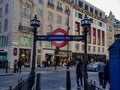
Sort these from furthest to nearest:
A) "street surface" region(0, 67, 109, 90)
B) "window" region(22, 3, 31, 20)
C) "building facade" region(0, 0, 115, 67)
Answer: "window" region(22, 3, 31, 20)
"building facade" region(0, 0, 115, 67)
"street surface" region(0, 67, 109, 90)

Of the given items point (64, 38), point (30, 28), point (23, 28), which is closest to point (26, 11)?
point (30, 28)

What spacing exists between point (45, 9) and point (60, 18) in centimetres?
608

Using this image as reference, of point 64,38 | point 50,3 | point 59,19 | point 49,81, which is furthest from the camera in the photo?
point 59,19

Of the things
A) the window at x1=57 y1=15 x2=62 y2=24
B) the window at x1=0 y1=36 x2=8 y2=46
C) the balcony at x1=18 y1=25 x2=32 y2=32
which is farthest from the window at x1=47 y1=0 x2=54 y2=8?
the window at x1=0 y1=36 x2=8 y2=46

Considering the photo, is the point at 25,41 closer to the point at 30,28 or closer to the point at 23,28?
the point at 23,28

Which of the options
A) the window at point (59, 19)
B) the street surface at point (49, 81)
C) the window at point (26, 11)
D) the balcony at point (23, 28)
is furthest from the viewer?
the window at point (59, 19)

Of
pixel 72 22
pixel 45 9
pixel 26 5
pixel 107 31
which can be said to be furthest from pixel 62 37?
pixel 107 31

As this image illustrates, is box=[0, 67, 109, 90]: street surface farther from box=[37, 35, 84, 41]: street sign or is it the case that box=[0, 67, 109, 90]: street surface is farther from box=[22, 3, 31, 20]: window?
box=[22, 3, 31, 20]: window

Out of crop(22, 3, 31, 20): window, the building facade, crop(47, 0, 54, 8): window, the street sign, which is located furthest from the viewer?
crop(47, 0, 54, 8): window

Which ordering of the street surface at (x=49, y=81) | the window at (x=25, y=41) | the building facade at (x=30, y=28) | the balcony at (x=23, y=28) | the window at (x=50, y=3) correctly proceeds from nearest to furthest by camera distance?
1. the street surface at (x=49, y=81)
2. the building facade at (x=30, y=28)
3. the balcony at (x=23, y=28)
4. the window at (x=25, y=41)
5. the window at (x=50, y=3)

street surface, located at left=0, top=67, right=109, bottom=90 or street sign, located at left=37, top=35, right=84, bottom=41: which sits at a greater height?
street sign, located at left=37, top=35, right=84, bottom=41

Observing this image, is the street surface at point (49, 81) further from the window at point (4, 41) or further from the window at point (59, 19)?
the window at point (59, 19)

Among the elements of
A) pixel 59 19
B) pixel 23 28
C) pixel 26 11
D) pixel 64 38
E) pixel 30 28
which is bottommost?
pixel 64 38

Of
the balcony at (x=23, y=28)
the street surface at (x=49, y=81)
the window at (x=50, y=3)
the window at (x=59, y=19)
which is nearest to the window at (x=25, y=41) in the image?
the balcony at (x=23, y=28)
